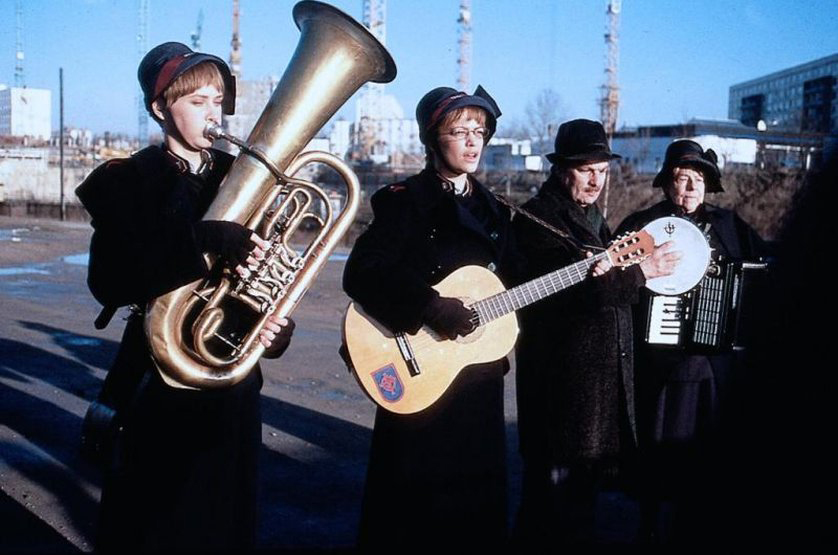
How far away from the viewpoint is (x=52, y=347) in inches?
333

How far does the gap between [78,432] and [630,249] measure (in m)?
4.05

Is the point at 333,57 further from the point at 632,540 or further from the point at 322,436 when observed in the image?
the point at 322,436

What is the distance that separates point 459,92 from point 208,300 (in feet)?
4.33

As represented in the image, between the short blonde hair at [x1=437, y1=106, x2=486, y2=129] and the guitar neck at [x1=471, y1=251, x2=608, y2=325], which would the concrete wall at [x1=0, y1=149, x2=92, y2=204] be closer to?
the short blonde hair at [x1=437, y1=106, x2=486, y2=129]

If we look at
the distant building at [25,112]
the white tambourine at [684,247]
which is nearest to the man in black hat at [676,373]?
the white tambourine at [684,247]

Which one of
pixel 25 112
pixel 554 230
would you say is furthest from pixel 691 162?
A: pixel 25 112

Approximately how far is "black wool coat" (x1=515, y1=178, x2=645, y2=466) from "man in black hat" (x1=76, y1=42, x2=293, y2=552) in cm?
129

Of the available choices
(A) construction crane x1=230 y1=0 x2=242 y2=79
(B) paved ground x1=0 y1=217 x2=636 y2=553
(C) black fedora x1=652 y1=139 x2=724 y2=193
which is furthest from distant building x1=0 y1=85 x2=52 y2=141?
(C) black fedora x1=652 y1=139 x2=724 y2=193

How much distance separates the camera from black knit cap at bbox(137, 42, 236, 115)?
2.60 metres

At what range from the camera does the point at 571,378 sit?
3527 mm

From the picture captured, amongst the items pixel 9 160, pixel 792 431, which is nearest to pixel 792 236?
pixel 792 431

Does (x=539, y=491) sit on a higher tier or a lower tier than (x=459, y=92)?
lower

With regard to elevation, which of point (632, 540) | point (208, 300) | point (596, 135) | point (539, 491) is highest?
point (596, 135)

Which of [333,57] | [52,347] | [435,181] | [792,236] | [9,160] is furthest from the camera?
[9,160]
